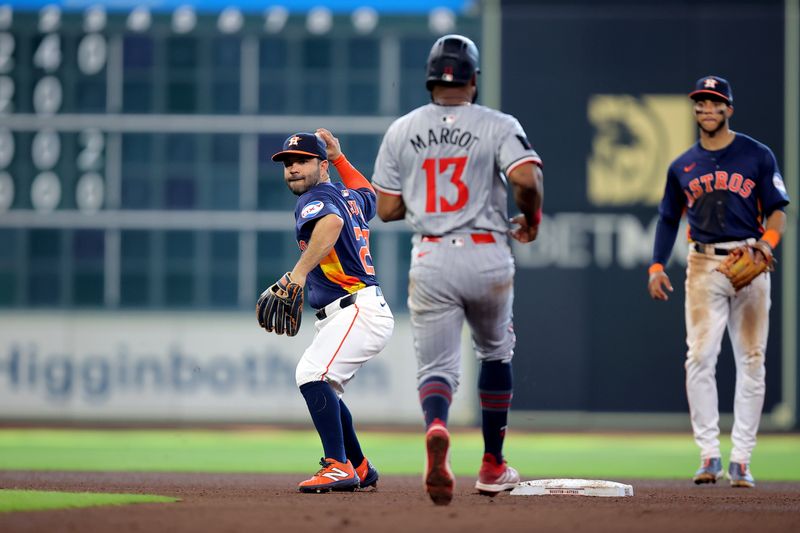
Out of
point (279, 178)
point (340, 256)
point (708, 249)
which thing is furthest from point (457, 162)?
point (279, 178)

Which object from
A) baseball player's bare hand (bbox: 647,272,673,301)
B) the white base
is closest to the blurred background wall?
baseball player's bare hand (bbox: 647,272,673,301)

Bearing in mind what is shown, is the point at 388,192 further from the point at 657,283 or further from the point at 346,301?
the point at 657,283

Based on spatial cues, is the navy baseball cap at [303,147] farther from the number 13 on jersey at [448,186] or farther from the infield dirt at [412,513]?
the infield dirt at [412,513]

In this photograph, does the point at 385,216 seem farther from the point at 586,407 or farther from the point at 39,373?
the point at 39,373

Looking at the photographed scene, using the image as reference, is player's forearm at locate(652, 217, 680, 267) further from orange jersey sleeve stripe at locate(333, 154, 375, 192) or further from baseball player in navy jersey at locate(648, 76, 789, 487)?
orange jersey sleeve stripe at locate(333, 154, 375, 192)

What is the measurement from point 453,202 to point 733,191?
2.35 meters

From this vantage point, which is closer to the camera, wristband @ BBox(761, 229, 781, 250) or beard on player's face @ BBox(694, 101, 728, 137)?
wristband @ BBox(761, 229, 781, 250)

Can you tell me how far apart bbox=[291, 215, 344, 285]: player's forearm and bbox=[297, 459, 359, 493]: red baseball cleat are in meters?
0.88

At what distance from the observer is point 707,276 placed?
23.5 ft

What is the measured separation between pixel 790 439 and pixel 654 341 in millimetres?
1835

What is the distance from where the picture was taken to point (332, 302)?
631 cm

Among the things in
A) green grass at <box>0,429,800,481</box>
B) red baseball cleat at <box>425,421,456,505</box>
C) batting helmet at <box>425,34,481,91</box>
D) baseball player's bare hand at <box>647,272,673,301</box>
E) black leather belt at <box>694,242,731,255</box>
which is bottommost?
green grass at <box>0,429,800,481</box>

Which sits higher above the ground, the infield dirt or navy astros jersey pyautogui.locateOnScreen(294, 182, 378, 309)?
navy astros jersey pyautogui.locateOnScreen(294, 182, 378, 309)

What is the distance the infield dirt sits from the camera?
4605 millimetres
